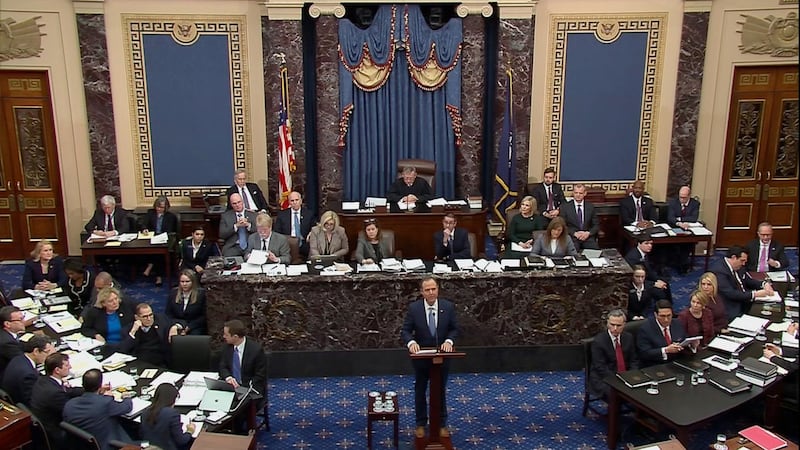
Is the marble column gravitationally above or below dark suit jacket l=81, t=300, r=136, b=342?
above

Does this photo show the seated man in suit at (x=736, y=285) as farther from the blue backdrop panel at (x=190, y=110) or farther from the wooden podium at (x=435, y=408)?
the blue backdrop panel at (x=190, y=110)

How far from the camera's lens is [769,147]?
484 inches

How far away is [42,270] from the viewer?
9.24 metres

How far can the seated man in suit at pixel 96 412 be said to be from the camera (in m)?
6.18

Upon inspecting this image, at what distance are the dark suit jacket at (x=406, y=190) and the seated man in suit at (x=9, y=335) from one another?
5477 mm

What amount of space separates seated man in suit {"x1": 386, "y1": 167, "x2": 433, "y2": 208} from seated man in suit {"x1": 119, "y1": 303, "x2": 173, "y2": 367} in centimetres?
451

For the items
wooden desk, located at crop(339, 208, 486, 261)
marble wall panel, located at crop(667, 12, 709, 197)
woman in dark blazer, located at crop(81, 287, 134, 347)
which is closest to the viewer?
woman in dark blazer, located at crop(81, 287, 134, 347)

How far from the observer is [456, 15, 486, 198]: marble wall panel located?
1176 centimetres

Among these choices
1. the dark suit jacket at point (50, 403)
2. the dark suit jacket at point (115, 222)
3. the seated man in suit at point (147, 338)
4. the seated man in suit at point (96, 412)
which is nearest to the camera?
the seated man in suit at point (96, 412)

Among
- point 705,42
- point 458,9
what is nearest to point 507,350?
point 458,9

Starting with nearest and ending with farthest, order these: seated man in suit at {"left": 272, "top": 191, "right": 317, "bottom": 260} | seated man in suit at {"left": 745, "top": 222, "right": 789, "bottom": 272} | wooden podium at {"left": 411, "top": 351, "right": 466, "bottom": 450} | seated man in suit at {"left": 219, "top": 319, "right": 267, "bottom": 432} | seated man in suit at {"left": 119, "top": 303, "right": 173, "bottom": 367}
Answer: wooden podium at {"left": 411, "top": 351, "right": 466, "bottom": 450} → seated man in suit at {"left": 219, "top": 319, "right": 267, "bottom": 432} → seated man in suit at {"left": 119, "top": 303, "right": 173, "bottom": 367} → seated man in suit at {"left": 745, "top": 222, "right": 789, "bottom": 272} → seated man in suit at {"left": 272, "top": 191, "right": 317, "bottom": 260}

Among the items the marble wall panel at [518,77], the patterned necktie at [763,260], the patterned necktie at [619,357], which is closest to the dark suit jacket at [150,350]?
the patterned necktie at [619,357]

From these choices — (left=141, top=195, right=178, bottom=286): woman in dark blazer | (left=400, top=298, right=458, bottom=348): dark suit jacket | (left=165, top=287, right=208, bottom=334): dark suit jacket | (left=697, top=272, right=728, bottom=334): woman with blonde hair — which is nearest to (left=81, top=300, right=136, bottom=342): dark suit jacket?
(left=165, top=287, right=208, bottom=334): dark suit jacket

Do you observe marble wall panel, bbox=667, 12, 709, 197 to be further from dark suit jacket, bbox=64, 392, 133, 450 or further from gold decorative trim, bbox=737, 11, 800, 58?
dark suit jacket, bbox=64, 392, 133, 450
